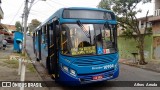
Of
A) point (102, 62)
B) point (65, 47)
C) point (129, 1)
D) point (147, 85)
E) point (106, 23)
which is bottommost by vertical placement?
point (147, 85)

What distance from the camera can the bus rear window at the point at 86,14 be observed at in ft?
26.4

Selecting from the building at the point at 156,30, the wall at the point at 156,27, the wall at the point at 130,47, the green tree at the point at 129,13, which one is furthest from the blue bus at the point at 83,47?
the wall at the point at 156,27

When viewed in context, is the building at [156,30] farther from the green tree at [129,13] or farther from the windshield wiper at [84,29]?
the windshield wiper at [84,29]

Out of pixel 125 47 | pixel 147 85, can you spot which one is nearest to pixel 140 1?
pixel 125 47

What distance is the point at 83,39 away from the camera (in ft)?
25.7

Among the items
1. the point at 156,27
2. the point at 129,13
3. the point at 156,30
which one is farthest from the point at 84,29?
the point at 156,27

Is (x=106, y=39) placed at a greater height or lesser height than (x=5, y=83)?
greater

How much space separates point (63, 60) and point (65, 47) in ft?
1.52

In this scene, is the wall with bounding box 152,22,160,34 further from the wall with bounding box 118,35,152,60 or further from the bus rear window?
the bus rear window

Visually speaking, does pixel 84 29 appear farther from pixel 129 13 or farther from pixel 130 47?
pixel 130 47

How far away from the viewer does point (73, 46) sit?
7730mm

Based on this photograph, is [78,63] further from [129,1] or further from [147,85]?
[129,1]

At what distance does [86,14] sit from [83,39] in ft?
3.28

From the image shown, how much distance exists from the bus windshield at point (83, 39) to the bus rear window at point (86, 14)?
355 millimetres
